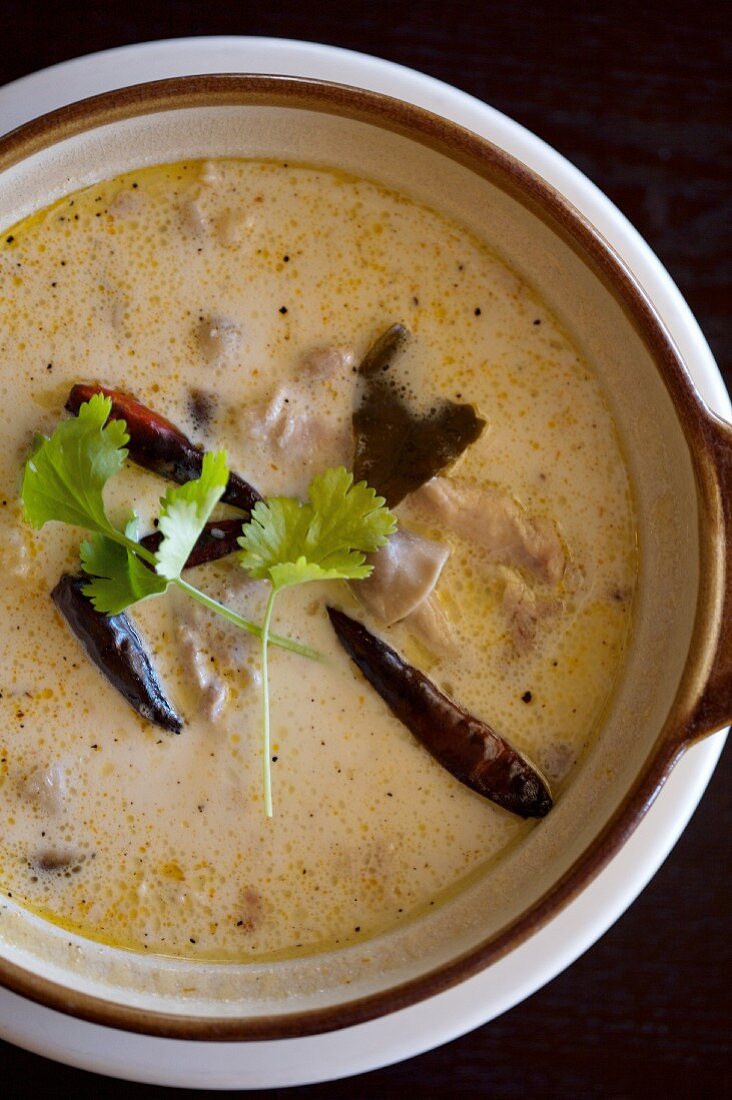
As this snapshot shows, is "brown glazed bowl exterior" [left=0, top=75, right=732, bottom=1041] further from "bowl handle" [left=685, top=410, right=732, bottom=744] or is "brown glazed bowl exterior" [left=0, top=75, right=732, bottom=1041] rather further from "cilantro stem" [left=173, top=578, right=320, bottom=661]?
"cilantro stem" [left=173, top=578, right=320, bottom=661]

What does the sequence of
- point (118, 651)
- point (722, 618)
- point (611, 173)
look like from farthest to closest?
point (611, 173), point (118, 651), point (722, 618)

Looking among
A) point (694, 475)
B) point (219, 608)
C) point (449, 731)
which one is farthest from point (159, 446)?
point (694, 475)

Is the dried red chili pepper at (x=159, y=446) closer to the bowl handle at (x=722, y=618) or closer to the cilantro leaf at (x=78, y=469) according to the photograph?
the cilantro leaf at (x=78, y=469)

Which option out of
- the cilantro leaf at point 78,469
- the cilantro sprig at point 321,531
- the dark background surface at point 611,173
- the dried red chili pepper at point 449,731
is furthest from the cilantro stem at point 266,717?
the dark background surface at point 611,173

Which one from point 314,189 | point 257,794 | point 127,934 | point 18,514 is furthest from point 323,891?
point 314,189

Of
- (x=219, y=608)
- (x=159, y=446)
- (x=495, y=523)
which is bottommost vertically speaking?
(x=219, y=608)

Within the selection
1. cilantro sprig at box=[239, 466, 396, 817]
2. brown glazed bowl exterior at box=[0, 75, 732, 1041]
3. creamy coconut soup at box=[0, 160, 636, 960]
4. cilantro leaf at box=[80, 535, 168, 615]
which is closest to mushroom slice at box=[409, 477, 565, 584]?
creamy coconut soup at box=[0, 160, 636, 960]

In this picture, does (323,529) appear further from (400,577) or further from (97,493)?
(97,493)
